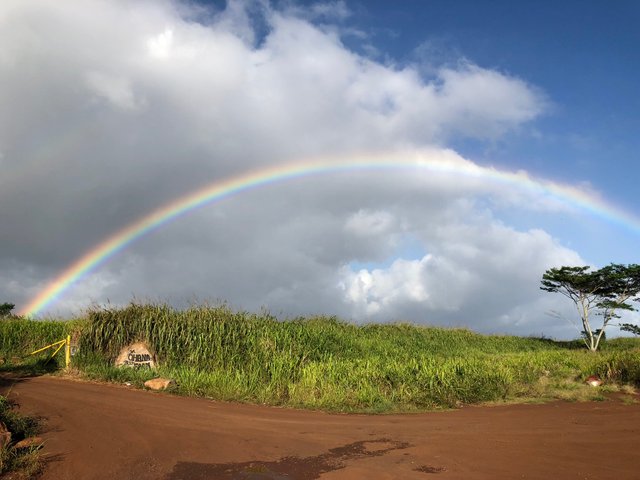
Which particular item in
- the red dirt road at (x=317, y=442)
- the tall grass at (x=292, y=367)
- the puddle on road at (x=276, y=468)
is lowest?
the puddle on road at (x=276, y=468)

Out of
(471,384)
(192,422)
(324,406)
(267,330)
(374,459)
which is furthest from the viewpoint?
(267,330)

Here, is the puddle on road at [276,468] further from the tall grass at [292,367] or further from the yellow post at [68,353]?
the yellow post at [68,353]

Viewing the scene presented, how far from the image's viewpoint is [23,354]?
66.9ft

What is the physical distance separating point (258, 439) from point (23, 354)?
627 inches

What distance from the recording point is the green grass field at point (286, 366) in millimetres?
14289

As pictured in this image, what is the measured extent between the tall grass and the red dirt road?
5.08 ft

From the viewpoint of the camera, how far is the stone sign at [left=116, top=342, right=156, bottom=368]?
17.9 metres

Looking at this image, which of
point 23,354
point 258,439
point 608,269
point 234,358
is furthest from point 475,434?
point 608,269

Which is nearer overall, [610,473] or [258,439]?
[610,473]

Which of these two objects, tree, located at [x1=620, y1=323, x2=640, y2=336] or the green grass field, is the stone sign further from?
tree, located at [x1=620, y1=323, x2=640, y2=336]

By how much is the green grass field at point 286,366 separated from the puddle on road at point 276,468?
5.25m

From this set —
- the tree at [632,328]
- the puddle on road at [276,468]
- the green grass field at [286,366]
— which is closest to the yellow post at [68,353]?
the green grass field at [286,366]

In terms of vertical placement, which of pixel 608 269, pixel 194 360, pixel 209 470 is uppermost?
pixel 608 269

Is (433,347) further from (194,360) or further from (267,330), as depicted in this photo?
(194,360)
